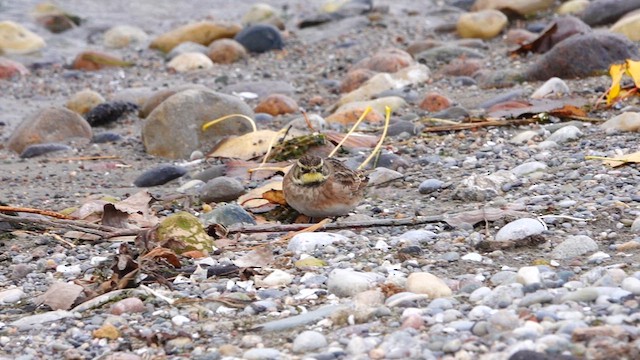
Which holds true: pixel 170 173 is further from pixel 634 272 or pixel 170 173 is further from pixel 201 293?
pixel 634 272

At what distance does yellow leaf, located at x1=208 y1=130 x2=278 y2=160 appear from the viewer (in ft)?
25.5

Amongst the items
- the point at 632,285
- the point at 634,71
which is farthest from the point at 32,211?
the point at 634,71

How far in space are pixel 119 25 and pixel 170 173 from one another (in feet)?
28.4

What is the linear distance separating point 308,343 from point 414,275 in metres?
0.75

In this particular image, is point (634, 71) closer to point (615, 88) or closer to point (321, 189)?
point (615, 88)

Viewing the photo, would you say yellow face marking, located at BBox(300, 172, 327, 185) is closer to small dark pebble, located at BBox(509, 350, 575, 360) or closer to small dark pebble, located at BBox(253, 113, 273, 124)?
small dark pebble, located at BBox(509, 350, 575, 360)

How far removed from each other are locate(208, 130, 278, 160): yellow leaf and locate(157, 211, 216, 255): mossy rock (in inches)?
93.0

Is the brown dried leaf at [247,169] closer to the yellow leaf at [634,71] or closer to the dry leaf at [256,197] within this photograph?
the dry leaf at [256,197]

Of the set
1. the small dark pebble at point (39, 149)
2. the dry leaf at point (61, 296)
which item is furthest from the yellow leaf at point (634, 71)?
the dry leaf at point (61, 296)

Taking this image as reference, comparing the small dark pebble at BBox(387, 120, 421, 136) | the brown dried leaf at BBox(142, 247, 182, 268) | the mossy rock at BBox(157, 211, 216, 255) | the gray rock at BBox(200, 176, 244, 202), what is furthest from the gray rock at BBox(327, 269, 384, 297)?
the small dark pebble at BBox(387, 120, 421, 136)

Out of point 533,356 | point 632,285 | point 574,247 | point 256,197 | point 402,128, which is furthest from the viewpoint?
point 402,128

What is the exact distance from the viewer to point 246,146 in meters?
7.87

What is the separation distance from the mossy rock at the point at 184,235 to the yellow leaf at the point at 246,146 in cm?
236

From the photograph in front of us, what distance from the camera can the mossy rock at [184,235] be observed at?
5.23 meters
